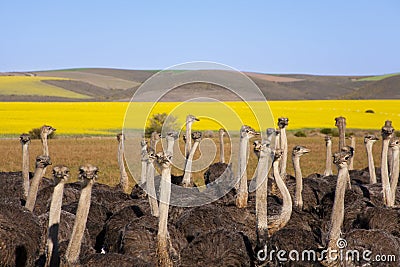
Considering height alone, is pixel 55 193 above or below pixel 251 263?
above

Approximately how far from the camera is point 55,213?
6.93 metres

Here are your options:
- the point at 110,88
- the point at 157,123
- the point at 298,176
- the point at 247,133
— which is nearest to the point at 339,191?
the point at 247,133

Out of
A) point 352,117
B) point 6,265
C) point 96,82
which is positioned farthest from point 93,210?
point 96,82

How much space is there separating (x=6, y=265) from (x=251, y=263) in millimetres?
2647

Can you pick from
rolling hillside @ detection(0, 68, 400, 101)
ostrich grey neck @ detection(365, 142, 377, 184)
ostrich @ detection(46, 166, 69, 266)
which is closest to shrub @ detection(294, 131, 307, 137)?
ostrich grey neck @ detection(365, 142, 377, 184)

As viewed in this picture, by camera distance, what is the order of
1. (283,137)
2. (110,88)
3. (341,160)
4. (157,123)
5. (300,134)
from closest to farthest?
(341,160) → (283,137) → (300,134) → (157,123) → (110,88)

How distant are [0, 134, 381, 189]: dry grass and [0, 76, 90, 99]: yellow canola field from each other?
52.9 meters

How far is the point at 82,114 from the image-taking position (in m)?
53.1

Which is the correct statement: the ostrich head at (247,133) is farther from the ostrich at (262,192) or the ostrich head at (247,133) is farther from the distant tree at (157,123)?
the distant tree at (157,123)

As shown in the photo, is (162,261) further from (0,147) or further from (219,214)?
(0,147)

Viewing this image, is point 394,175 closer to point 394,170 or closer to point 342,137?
point 394,170

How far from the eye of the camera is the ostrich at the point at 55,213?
6648 mm

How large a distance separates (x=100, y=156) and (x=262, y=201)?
18.7 m

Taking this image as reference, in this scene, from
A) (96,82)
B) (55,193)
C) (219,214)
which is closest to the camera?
(55,193)
